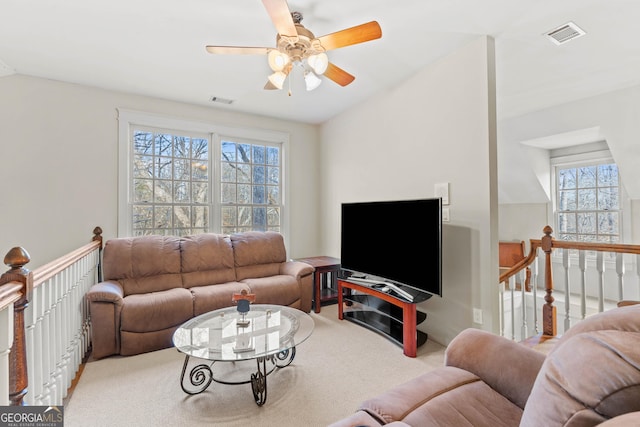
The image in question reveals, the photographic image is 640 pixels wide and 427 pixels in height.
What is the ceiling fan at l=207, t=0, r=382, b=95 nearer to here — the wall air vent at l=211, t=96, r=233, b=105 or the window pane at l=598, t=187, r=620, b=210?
the wall air vent at l=211, t=96, r=233, b=105

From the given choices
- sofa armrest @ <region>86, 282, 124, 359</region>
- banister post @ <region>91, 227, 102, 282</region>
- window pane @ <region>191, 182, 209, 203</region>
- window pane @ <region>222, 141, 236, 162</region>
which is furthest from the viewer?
window pane @ <region>222, 141, 236, 162</region>

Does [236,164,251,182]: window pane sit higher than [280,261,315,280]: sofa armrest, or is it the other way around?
[236,164,251,182]: window pane

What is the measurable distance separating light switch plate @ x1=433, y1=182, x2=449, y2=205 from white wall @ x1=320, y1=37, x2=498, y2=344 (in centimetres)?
5

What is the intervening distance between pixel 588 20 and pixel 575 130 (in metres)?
2.22

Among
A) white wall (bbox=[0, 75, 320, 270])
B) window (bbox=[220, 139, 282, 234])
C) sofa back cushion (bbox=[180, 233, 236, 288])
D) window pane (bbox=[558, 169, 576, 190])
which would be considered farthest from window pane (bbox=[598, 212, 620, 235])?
white wall (bbox=[0, 75, 320, 270])

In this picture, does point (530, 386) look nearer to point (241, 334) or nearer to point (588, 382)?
point (588, 382)

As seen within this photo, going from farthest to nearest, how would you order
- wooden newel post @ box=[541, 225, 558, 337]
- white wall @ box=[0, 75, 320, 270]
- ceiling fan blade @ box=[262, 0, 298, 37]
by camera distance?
white wall @ box=[0, 75, 320, 270] → wooden newel post @ box=[541, 225, 558, 337] → ceiling fan blade @ box=[262, 0, 298, 37]

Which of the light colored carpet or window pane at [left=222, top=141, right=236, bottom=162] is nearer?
the light colored carpet

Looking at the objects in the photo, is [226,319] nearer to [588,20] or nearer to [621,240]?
[588,20]

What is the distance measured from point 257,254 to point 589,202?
5114mm

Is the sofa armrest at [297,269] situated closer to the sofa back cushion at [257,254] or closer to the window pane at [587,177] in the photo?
the sofa back cushion at [257,254]

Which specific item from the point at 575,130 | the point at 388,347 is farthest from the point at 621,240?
the point at 388,347

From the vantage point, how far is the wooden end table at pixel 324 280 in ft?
12.4

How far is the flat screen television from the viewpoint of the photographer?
2578mm
